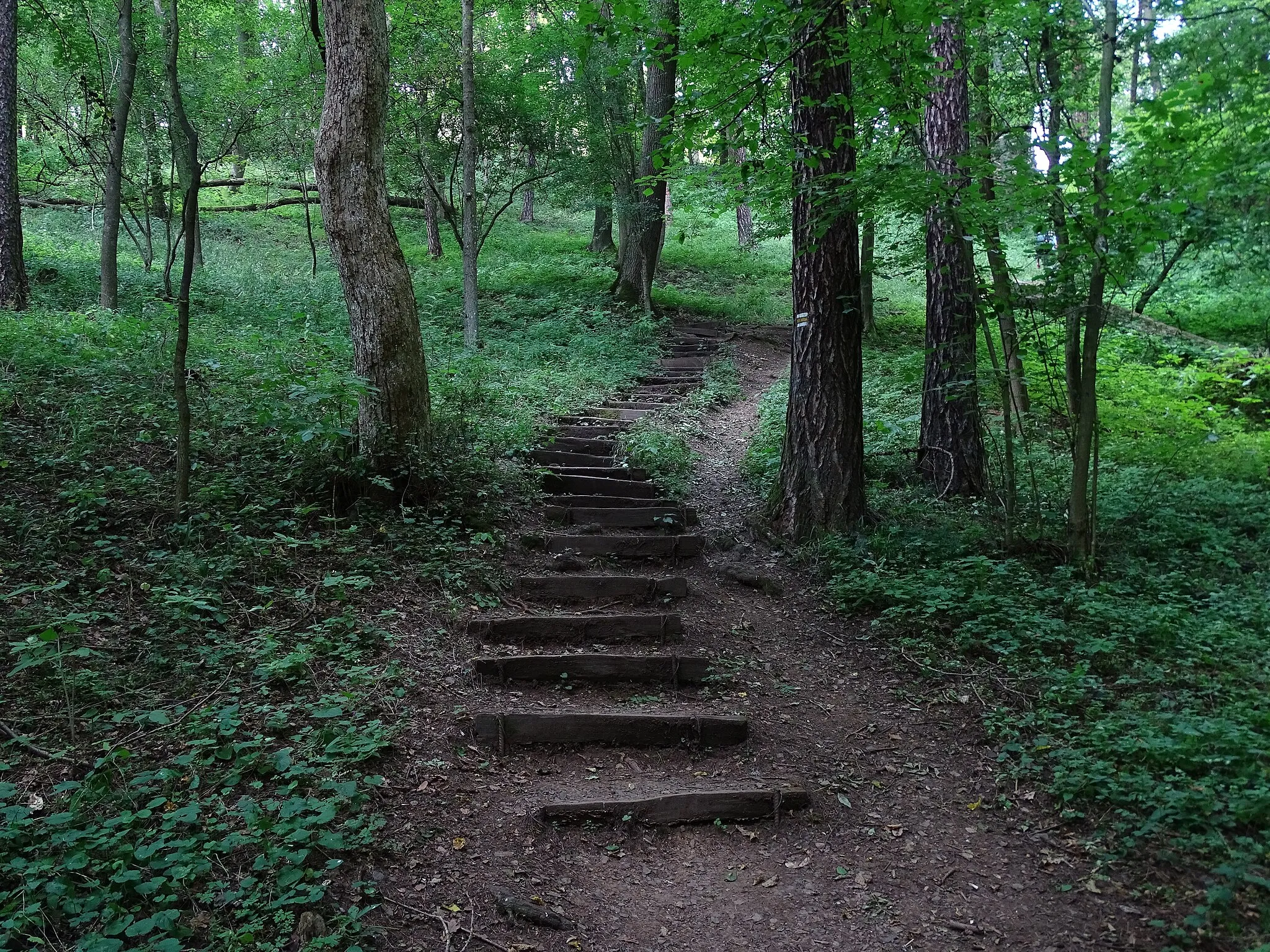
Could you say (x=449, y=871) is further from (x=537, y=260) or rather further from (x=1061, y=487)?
(x=537, y=260)

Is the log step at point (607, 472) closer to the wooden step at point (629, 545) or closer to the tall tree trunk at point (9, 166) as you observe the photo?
the wooden step at point (629, 545)

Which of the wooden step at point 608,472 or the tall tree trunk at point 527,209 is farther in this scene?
the tall tree trunk at point 527,209

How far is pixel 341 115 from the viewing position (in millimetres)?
6457

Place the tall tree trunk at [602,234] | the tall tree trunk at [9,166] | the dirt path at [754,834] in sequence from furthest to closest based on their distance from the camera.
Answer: the tall tree trunk at [602,234] < the tall tree trunk at [9,166] < the dirt path at [754,834]

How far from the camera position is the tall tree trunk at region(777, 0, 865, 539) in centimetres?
681

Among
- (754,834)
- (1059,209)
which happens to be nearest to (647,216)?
(1059,209)

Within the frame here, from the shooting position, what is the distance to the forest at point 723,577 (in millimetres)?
3391

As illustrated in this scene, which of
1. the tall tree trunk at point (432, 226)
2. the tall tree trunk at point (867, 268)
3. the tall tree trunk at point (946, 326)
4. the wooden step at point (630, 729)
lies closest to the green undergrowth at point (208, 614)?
the wooden step at point (630, 729)

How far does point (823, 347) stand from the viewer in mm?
7090

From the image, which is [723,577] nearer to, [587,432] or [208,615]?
[587,432]

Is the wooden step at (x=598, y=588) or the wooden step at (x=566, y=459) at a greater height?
the wooden step at (x=566, y=459)

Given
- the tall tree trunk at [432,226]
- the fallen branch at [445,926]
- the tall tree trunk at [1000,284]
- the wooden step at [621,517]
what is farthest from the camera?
the tall tree trunk at [432,226]

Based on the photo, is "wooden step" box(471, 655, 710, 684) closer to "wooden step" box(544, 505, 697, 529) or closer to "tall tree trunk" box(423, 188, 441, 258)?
"wooden step" box(544, 505, 697, 529)

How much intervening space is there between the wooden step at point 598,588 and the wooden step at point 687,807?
233cm
